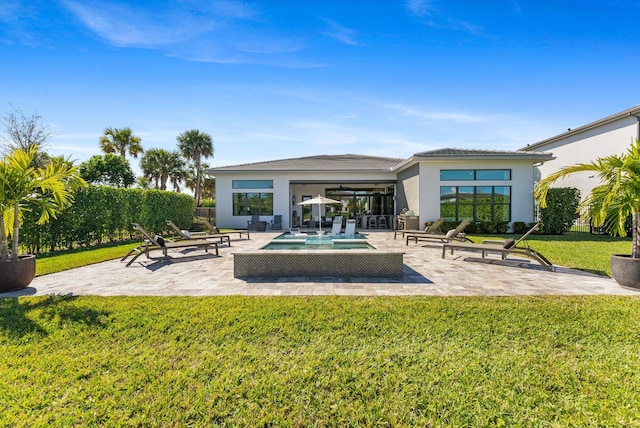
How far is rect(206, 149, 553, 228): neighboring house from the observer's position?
1731 centimetres

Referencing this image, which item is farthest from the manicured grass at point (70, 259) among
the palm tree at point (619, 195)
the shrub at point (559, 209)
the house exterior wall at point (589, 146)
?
the house exterior wall at point (589, 146)

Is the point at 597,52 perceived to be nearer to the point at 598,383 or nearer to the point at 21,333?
the point at 598,383

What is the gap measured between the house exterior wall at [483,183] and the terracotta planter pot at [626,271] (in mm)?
11305

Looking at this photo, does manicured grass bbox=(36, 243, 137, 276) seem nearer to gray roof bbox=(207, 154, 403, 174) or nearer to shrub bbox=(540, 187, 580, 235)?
gray roof bbox=(207, 154, 403, 174)

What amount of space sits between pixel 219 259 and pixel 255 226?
10.9 metres

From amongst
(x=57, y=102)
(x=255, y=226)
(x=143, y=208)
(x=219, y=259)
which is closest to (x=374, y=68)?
(x=219, y=259)

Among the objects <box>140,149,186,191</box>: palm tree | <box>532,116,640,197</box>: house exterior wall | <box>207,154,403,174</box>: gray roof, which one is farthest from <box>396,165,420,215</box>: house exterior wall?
<box>140,149,186,191</box>: palm tree

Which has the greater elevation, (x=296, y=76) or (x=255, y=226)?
(x=296, y=76)

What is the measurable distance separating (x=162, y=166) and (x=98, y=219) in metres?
22.7

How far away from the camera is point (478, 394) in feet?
9.29

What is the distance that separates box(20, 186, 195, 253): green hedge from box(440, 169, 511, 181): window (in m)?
16.4

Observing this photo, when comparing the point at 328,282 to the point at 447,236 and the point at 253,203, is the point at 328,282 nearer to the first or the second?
the point at 447,236

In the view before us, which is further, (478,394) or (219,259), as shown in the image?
(219,259)

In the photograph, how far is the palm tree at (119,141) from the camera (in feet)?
109
